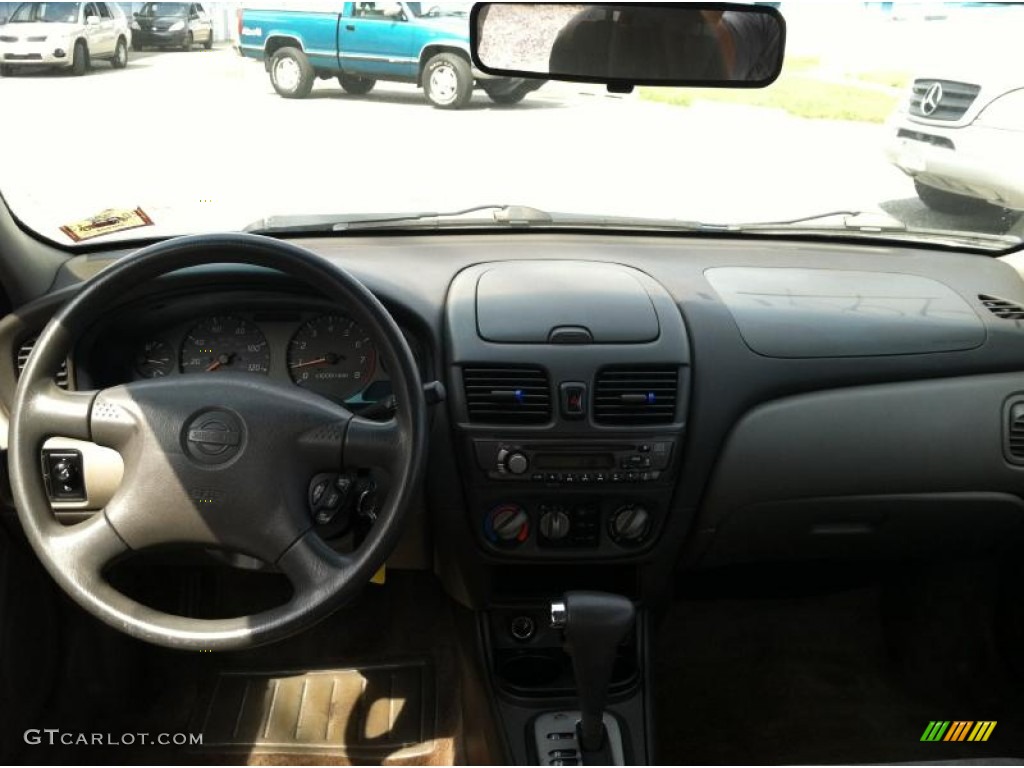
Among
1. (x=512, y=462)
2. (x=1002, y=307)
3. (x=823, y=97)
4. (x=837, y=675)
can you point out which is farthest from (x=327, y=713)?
(x=823, y=97)

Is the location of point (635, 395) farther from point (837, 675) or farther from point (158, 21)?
point (158, 21)

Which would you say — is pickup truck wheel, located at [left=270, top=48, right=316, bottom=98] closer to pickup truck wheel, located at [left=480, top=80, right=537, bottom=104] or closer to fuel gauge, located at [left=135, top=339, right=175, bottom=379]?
pickup truck wheel, located at [left=480, top=80, right=537, bottom=104]

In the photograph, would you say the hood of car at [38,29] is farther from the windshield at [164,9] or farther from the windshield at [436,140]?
the windshield at [164,9]

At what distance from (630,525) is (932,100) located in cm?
190

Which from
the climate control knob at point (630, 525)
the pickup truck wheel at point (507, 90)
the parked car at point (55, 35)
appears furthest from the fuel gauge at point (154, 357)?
the pickup truck wheel at point (507, 90)

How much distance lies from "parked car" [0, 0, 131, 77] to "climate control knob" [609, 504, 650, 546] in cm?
194

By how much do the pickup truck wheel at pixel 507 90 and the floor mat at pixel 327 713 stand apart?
1901mm

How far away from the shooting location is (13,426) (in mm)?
1897

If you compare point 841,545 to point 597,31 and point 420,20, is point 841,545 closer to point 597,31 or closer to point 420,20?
point 597,31

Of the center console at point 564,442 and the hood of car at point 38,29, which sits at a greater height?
the hood of car at point 38,29

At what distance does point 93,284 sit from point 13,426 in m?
0.31

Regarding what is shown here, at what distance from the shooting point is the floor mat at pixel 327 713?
2.89 meters

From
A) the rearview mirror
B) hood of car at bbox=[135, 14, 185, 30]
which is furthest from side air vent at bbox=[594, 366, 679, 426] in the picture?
hood of car at bbox=[135, 14, 185, 30]

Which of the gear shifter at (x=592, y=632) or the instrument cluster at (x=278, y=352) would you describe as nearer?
the gear shifter at (x=592, y=632)
